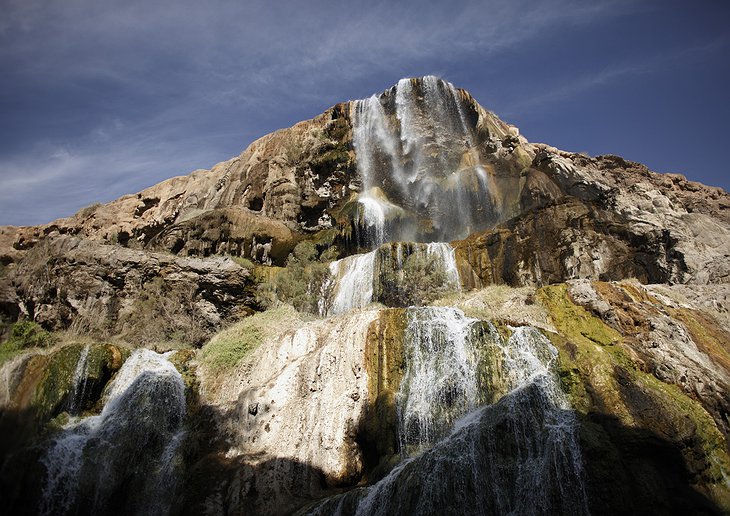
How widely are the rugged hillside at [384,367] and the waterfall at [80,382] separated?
0.19ft

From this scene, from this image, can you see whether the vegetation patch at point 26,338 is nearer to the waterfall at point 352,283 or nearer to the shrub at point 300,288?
the shrub at point 300,288

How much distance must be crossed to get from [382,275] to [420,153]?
1795 centimetres

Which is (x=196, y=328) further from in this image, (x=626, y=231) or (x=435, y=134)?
(x=435, y=134)

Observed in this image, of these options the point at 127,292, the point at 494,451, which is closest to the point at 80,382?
the point at 127,292

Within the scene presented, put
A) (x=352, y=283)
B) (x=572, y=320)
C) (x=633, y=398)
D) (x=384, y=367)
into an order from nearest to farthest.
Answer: (x=633, y=398) → (x=384, y=367) → (x=572, y=320) → (x=352, y=283)

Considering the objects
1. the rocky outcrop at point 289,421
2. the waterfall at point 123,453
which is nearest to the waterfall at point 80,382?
the waterfall at point 123,453

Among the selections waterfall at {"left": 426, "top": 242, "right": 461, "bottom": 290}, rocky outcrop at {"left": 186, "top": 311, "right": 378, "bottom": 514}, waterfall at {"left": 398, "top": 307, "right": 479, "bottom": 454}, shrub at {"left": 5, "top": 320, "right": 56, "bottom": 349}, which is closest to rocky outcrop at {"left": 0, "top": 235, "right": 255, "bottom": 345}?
shrub at {"left": 5, "top": 320, "right": 56, "bottom": 349}

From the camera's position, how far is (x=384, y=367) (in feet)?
50.7

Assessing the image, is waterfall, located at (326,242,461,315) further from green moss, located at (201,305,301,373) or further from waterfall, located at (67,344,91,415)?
waterfall, located at (67,344,91,415)

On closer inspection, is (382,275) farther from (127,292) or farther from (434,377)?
(127,292)

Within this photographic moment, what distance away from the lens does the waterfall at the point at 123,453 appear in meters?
13.6

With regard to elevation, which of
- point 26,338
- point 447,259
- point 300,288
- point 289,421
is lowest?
point 289,421

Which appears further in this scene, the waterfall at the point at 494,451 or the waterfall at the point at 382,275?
the waterfall at the point at 382,275

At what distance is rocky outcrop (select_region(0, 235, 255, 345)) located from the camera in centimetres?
2325
